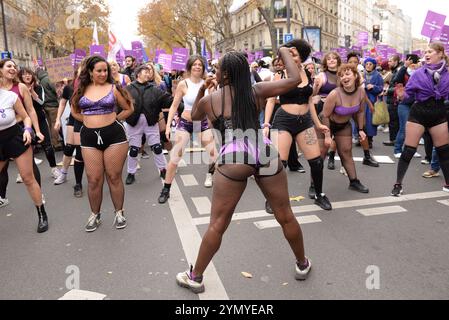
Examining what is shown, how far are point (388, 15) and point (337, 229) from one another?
Result: 126972 millimetres

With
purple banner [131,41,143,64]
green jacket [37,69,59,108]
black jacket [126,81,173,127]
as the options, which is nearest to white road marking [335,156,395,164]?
black jacket [126,81,173,127]

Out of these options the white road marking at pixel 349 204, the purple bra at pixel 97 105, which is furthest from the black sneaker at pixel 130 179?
the purple bra at pixel 97 105

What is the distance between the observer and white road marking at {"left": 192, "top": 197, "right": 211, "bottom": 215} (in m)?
5.03

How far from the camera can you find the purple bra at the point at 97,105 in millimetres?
4297

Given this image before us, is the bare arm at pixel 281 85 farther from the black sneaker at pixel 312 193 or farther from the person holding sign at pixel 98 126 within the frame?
the black sneaker at pixel 312 193

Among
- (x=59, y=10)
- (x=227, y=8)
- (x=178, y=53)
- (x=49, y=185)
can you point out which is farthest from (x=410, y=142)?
(x=59, y=10)

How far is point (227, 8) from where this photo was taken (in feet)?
109

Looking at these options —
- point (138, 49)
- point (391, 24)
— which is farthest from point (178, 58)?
point (391, 24)

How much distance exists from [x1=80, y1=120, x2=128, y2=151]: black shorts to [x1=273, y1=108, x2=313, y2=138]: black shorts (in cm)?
188

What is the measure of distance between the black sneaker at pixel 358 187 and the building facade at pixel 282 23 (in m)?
44.5

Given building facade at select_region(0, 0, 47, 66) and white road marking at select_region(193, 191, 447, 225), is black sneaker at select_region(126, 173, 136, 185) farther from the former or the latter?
building facade at select_region(0, 0, 47, 66)

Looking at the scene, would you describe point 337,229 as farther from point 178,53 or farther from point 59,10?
point 59,10

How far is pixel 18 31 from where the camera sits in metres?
50.4

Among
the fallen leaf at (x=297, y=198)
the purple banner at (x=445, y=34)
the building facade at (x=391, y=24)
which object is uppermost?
the building facade at (x=391, y=24)
